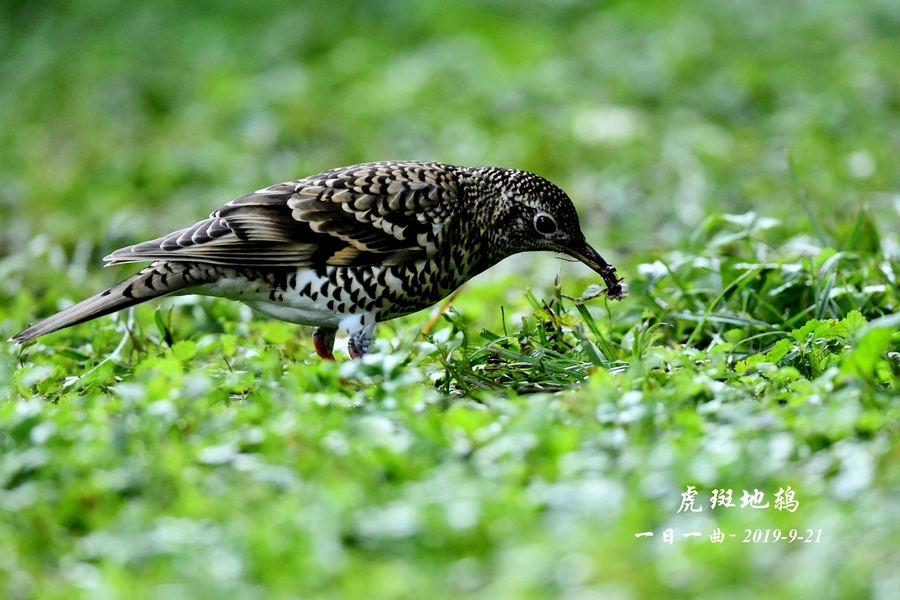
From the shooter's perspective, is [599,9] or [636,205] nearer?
[636,205]

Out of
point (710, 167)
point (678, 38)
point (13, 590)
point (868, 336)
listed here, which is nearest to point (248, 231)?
point (13, 590)

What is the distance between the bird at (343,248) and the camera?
5441 mm

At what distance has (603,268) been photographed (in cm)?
570

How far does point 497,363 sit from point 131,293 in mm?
1701

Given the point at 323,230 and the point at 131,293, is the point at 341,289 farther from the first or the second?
the point at 131,293

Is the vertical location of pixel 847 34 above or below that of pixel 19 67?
below

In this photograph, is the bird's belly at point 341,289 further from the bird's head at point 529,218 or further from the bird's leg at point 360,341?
the bird's head at point 529,218

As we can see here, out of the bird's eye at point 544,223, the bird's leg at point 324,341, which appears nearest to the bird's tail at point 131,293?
the bird's leg at point 324,341

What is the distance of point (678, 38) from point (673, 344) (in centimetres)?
784

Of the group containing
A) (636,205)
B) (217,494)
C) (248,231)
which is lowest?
(636,205)

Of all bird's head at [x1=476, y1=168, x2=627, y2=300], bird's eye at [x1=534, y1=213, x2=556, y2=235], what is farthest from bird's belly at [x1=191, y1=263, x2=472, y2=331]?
bird's eye at [x1=534, y1=213, x2=556, y2=235]

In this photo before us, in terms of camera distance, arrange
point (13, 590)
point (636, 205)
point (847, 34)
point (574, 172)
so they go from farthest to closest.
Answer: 1. point (847, 34)
2. point (574, 172)
3. point (636, 205)
4. point (13, 590)

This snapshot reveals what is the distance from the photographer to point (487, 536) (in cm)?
350

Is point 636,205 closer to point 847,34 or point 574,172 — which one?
point 574,172
